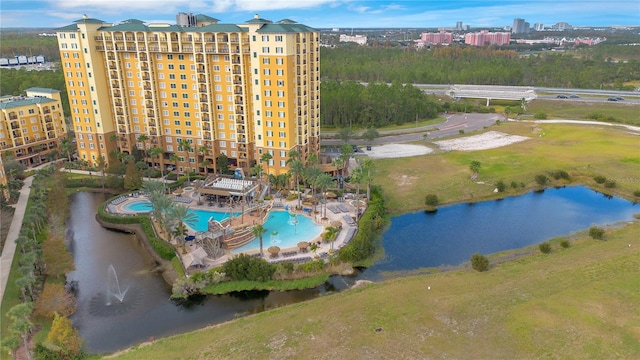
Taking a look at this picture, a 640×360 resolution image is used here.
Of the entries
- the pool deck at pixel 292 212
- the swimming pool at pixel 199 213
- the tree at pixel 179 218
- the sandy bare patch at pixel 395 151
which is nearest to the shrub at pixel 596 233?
the pool deck at pixel 292 212

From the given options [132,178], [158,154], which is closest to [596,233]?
[132,178]

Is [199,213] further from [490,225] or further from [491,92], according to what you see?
[491,92]

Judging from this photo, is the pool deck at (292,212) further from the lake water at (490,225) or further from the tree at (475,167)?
the tree at (475,167)

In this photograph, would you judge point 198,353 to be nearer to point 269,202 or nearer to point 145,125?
point 269,202

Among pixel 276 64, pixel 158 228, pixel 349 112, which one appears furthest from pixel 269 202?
pixel 349 112

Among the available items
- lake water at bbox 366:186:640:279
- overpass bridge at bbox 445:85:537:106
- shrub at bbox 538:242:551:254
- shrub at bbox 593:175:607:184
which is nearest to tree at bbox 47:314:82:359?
lake water at bbox 366:186:640:279

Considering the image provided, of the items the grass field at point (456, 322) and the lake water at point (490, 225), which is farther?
the lake water at point (490, 225)

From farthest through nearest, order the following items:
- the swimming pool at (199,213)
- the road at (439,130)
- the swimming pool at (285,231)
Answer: the road at (439,130) < the swimming pool at (199,213) < the swimming pool at (285,231)
